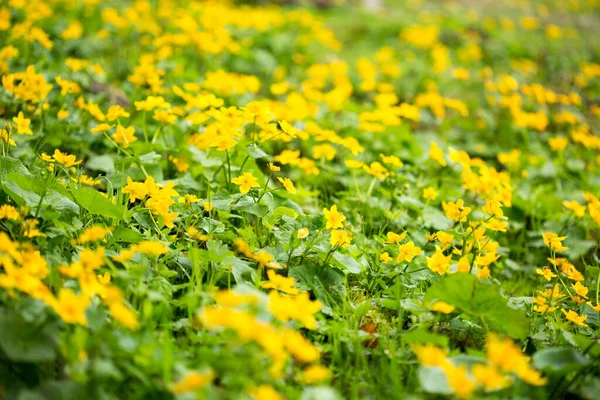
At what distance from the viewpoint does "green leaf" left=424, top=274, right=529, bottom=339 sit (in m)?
1.83

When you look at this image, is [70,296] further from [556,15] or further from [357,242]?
[556,15]

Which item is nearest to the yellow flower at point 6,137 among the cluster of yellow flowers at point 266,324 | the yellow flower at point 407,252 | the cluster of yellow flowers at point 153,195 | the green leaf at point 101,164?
the green leaf at point 101,164

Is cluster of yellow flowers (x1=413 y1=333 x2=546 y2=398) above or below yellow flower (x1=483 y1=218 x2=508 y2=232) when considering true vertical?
above

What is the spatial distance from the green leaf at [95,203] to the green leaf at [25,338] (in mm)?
597

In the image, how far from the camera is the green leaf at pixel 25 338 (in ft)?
4.60

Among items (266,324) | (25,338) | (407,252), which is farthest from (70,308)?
(407,252)

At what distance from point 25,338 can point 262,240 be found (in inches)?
38.5

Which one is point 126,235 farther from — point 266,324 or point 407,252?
point 407,252

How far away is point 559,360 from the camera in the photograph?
1625mm

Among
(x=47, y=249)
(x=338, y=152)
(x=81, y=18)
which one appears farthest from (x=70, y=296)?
(x=81, y=18)

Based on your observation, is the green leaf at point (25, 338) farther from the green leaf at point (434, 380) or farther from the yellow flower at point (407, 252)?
the yellow flower at point (407, 252)

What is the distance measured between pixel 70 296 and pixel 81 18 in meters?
4.09

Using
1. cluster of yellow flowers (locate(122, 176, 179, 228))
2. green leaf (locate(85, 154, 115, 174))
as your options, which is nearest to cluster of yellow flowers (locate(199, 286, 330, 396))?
→ cluster of yellow flowers (locate(122, 176, 179, 228))

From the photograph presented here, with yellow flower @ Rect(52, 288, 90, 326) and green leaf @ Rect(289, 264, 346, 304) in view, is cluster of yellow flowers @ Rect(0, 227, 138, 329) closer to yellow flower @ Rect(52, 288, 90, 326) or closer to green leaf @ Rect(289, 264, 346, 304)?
yellow flower @ Rect(52, 288, 90, 326)
